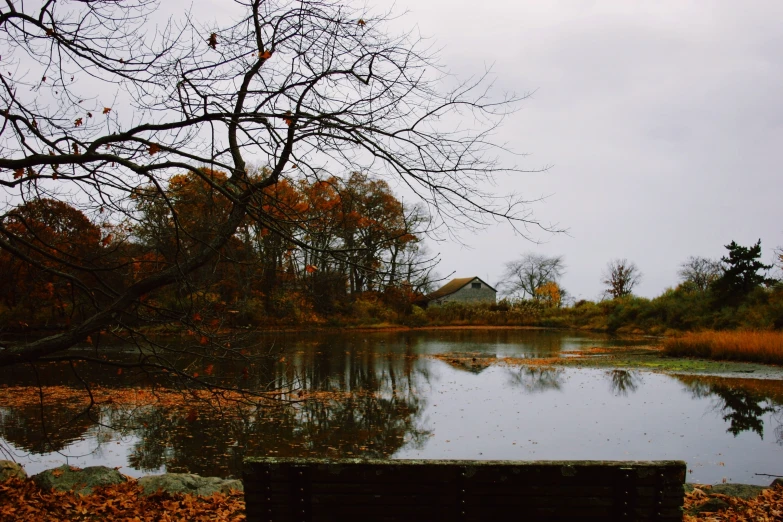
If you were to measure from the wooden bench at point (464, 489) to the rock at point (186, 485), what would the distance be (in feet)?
10.3

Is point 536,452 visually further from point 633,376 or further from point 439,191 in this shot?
point 633,376

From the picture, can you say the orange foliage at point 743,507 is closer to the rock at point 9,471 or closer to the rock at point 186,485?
the rock at point 186,485

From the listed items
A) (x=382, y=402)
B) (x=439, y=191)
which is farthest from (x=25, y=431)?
(x=439, y=191)

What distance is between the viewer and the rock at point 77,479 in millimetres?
5941

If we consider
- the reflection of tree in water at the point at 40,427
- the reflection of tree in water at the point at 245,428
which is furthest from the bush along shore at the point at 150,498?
the reflection of tree in water at the point at 40,427

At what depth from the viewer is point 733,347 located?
810 inches

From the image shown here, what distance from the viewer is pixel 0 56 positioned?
186 inches

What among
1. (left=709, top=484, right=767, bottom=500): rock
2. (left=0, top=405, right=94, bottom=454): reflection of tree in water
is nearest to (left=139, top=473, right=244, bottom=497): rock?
(left=0, top=405, right=94, bottom=454): reflection of tree in water

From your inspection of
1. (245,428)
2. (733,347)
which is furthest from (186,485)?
(733,347)

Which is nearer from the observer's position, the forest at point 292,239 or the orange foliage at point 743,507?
the forest at point 292,239

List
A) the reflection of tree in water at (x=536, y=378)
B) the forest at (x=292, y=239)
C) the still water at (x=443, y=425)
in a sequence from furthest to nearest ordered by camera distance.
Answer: the reflection of tree in water at (x=536, y=378)
the still water at (x=443, y=425)
the forest at (x=292, y=239)

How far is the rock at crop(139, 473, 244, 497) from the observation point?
230 inches

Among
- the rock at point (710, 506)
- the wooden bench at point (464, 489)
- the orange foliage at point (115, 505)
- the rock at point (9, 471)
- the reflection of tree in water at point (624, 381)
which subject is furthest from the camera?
the reflection of tree in water at point (624, 381)

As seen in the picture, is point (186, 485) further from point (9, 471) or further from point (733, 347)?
point (733, 347)
